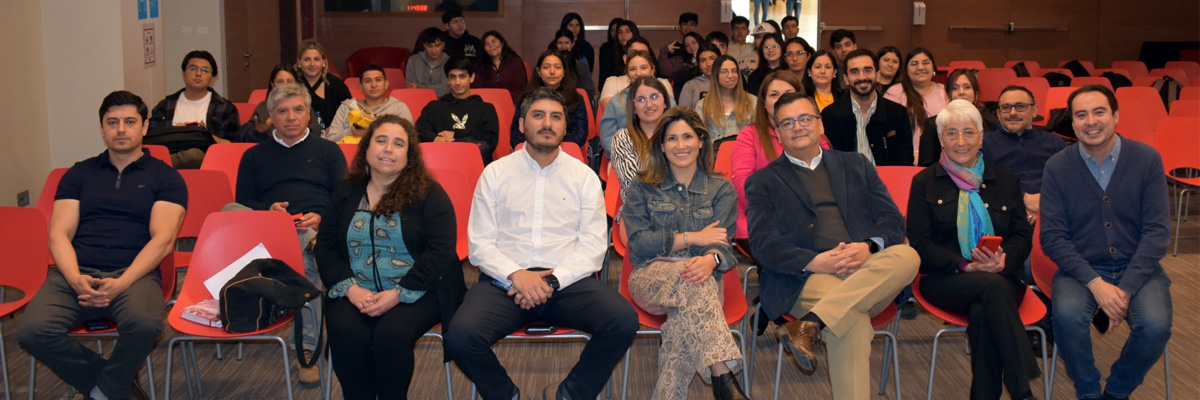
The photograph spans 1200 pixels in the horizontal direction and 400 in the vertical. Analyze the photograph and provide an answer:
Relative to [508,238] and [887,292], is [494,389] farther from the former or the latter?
[887,292]

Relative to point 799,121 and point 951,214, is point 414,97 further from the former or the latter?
point 951,214

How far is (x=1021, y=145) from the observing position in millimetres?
4969

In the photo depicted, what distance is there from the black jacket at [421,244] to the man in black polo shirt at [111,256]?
694 millimetres

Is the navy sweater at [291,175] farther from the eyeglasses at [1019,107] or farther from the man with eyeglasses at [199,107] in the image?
the eyeglasses at [1019,107]

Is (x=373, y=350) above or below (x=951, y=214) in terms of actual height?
below

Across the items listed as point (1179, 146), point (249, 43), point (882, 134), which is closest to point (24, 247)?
point (882, 134)

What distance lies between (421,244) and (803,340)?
4.64 feet

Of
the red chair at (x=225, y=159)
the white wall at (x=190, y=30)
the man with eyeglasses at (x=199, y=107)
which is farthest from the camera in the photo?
the white wall at (x=190, y=30)

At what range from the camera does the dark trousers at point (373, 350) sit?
3570 mm

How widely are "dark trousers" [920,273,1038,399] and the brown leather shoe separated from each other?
564mm

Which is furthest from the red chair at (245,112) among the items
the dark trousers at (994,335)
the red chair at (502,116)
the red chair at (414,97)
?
the dark trousers at (994,335)

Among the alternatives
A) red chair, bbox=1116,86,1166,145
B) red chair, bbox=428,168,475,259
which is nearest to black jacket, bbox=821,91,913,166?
red chair, bbox=428,168,475,259

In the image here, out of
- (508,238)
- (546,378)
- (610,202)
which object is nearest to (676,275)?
(508,238)

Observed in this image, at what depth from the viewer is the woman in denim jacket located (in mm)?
3641
